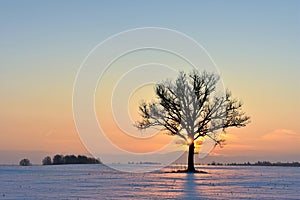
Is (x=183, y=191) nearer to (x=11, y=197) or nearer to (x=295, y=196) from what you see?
(x=295, y=196)

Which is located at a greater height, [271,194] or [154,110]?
[154,110]

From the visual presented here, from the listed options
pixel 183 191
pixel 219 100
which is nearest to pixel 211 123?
pixel 219 100

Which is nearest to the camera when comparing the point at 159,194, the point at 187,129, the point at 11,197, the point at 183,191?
the point at 11,197

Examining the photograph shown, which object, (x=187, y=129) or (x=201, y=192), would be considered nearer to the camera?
(x=201, y=192)

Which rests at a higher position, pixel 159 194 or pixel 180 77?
pixel 180 77

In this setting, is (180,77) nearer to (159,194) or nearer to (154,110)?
(154,110)

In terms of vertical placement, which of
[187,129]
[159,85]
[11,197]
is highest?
[159,85]

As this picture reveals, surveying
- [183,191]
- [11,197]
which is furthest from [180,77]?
[11,197]

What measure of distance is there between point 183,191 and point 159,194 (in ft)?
6.57

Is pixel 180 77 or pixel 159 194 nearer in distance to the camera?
pixel 159 194

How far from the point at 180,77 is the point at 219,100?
3.82 m

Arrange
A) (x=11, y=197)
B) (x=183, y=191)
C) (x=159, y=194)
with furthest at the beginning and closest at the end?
1. (x=183, y=191)
2. (x=159, y=194)
3. (x=11, y=197)

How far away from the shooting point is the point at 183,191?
24422mm

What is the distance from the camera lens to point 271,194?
2372 centimetres
